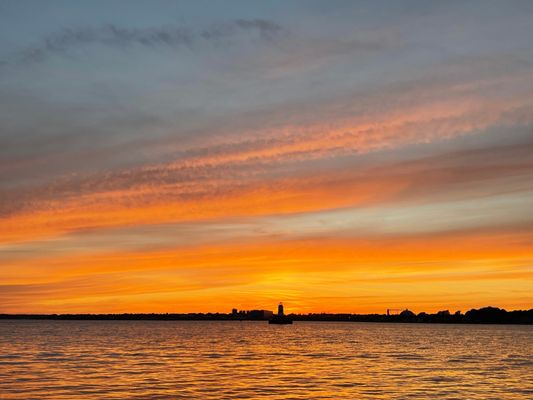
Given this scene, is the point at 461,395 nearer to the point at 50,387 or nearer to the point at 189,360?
the point at 50,387

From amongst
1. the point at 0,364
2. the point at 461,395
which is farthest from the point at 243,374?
the point at 0,364

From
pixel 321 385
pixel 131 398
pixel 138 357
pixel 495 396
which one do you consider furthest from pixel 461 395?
pixel 138 357

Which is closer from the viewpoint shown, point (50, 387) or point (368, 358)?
point (50, 387)

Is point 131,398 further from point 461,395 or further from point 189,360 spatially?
point 189,360

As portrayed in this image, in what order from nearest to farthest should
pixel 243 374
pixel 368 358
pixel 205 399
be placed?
1. pixel 205 399
2. pixel 243 374
3. pixel 368 358

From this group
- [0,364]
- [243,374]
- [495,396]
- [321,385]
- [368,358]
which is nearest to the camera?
[495,396]

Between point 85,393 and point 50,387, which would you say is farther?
point 50,387

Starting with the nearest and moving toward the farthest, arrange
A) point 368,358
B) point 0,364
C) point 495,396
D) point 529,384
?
1. point 495,396
2. point 529,384
3. point 0,364
4. point 368,358

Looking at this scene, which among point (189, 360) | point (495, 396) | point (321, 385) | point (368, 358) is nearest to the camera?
point (495, 396)

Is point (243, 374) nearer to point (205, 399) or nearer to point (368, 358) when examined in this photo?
point (205, 399)

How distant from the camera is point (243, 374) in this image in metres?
65.1

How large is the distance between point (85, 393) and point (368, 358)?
47.5 meters

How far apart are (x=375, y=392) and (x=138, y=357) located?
4397cm

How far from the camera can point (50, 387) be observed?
53844 millimetres
